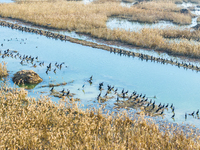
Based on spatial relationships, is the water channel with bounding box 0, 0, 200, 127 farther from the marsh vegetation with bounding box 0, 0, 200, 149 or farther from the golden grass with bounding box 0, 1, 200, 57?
the golden grass with bounding box 0, 1, 200, 57

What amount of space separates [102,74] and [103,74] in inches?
3.0

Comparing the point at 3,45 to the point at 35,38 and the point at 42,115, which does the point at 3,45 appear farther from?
the point at 42,115

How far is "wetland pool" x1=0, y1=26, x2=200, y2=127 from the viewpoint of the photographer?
45.1ft

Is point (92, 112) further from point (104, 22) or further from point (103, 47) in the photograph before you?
point (104, 22)

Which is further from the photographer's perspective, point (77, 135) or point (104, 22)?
point (104, 22)

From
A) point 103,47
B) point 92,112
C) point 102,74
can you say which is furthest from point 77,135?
point 103,47

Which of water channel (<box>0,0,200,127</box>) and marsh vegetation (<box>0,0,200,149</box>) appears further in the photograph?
water channel (<box>0,0,200,127</box>)

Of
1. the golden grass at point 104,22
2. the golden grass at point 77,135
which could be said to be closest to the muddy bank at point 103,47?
the golden grass at point 104,22

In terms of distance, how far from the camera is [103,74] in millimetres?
17312

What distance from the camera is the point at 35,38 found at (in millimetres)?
26391

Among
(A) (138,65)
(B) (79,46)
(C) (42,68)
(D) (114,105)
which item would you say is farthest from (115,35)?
(D) (114,105)

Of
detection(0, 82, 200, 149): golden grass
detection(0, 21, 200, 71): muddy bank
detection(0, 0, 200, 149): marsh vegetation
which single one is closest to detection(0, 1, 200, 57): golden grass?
detection(0, 0, 200, 149): marsh vegetation

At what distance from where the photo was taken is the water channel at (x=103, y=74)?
45.1ft

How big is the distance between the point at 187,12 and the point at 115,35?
25335 mm
